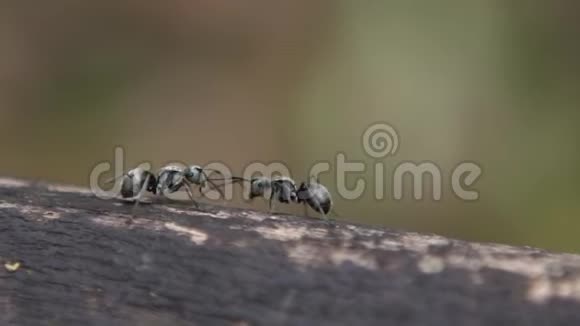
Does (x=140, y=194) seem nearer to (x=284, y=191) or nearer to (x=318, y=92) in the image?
(x=284, y=191)

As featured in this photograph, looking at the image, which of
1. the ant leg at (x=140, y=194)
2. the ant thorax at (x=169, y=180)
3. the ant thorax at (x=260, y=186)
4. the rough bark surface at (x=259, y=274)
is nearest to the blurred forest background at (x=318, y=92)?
the ant thorax at (x=260, y=186)

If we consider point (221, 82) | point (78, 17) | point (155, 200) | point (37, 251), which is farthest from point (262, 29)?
point (37, 251)

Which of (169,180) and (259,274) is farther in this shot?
(169,180)

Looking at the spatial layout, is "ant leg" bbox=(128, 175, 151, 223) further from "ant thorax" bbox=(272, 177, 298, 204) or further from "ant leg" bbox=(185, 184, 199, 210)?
"ant thorax" bbox=(272, 177, 298, 204)

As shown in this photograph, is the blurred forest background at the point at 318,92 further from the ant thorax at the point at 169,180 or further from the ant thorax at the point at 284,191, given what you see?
the ant thorax at the point at 169,180

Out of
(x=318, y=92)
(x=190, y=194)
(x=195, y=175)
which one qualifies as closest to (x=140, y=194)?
(x=190, y=194)

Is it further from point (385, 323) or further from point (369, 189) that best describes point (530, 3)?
point (385, 323)

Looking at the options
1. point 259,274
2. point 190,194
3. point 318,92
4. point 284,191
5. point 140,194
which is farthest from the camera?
point 318,92
